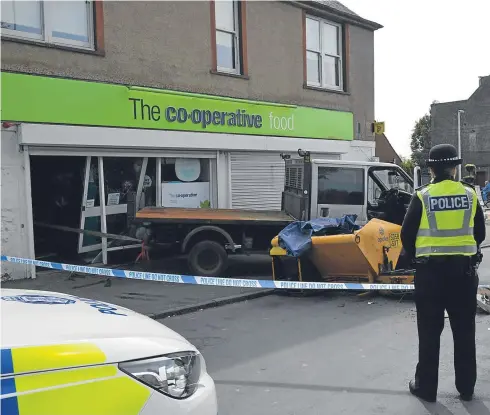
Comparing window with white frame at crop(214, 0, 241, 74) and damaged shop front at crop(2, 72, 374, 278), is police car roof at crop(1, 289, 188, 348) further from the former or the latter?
window with white frame at crop(214, 0, 241, 74)

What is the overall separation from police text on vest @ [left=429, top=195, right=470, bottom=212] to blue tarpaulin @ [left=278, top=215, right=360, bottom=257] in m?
3.74

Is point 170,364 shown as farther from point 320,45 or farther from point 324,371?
point 320,45

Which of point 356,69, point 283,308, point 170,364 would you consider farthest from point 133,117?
point 170,364

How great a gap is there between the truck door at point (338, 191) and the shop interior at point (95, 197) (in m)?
3.69

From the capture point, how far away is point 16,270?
29.8 feet

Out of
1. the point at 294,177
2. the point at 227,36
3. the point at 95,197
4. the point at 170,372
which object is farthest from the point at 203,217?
the point at 170,372

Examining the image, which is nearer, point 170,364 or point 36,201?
point 170,364

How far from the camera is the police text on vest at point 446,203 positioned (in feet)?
13.5

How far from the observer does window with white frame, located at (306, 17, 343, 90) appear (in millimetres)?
14398

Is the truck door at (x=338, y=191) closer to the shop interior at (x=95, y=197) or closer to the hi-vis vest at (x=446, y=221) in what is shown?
the shop interior at (x=95, y=197)

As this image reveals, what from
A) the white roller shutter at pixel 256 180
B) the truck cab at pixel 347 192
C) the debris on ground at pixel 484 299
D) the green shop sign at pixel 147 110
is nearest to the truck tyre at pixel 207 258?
the truck cab at pixel 347 192

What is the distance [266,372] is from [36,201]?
8.12 metres

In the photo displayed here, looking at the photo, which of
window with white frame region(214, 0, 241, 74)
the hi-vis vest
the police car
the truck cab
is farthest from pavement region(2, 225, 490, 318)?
window with white frame region(214, 0, 241, 74)

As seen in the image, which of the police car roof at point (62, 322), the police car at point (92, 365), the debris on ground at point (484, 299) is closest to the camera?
the police car at point (92, 365)
